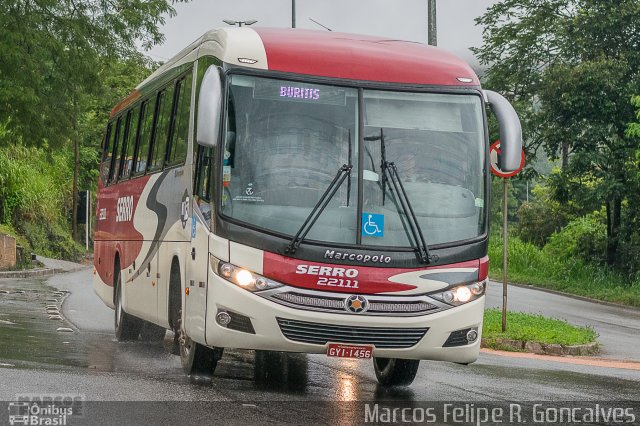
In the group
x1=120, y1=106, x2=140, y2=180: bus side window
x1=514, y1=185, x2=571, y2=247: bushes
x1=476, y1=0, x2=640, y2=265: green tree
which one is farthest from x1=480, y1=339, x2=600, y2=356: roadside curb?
x1=514, y1=185, x2=571, y2=247: bushes

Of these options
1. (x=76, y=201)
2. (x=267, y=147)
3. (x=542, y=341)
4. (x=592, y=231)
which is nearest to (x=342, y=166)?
(x=267, y=147)

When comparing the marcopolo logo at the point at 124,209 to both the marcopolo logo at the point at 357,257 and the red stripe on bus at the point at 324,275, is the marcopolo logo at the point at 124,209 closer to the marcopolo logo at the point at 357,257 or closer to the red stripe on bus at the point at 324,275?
the red stripe on bus at the point at 324,275

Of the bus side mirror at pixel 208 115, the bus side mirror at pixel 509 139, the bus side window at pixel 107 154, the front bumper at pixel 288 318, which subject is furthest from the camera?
the bus side window at pixel 107 154

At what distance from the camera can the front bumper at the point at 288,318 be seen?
10.3 metres

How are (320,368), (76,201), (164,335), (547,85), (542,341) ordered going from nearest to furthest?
(320,368) < (164,335) < (542,341) < (547,85) < (76,201)

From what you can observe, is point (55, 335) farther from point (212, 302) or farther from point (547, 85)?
point (547, 85)

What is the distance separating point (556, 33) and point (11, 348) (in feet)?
93.5

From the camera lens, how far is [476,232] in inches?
430

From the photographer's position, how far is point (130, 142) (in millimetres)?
16531

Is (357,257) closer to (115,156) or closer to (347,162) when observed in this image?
(347,162)

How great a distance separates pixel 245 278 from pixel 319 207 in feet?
2.87

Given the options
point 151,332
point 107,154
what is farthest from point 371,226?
point 107,154

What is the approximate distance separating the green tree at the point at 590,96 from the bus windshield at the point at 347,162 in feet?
83.5

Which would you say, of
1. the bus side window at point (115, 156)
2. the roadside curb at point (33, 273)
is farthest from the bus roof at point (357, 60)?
the roadside curb at point (33, 273)
